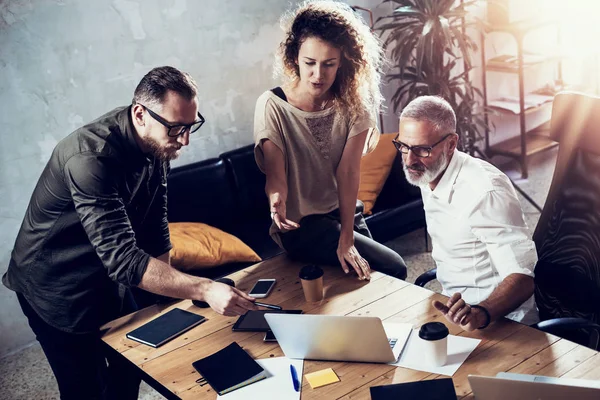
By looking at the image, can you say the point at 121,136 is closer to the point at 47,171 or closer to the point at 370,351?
the point at 47,171

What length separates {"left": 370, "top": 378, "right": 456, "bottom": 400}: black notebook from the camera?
1.81 meters

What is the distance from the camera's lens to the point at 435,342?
Answer: 1905mm

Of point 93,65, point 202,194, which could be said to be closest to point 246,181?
point 202,194

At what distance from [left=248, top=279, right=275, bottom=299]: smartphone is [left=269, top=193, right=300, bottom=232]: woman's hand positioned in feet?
0.66

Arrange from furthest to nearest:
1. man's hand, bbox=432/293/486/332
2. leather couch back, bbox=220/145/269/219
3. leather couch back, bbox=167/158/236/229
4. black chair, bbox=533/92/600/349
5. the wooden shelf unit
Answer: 1. the wooden shelf unit
2. leather couch back, bbox=220/145/269/219
3. leather couch back, bbox=167/158/236/229
4. black chair, bbox=533/92/600/349
5. man's hand, bbox=432/293/486/332

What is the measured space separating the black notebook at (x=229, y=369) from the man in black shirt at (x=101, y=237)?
0.15 meters

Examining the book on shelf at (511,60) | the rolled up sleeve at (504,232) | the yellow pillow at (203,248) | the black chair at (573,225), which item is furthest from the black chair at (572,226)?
the book on shelf at (511,60)

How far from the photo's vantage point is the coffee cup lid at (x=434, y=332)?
6.24 ft

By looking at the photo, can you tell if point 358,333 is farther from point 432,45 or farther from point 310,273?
point 432,45

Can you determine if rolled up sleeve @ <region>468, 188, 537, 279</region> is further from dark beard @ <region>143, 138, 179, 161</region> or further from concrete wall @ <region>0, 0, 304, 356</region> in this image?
concrete wall @ <region>0, 0, 304, 356</region>

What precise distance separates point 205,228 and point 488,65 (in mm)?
2868

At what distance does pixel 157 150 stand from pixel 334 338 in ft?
2.87

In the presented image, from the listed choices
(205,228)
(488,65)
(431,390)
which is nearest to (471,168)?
(431,390)

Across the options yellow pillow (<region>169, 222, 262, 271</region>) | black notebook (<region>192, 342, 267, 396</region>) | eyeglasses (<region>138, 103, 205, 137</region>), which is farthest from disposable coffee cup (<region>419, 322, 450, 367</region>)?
yellow pillow (<region>169, 222, 262, 271</region>)
